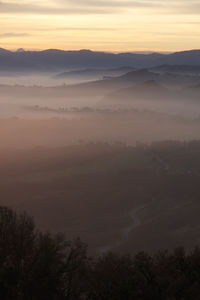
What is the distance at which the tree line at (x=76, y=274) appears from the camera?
16828mm

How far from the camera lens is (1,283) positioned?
1652 cm

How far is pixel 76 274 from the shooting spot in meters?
17.9

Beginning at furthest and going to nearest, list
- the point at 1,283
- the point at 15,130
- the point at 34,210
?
the point at 15,130, the point at 34,210, the point at 1,283

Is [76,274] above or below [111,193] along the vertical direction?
below

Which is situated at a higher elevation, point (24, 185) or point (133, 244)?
point (24, 185)

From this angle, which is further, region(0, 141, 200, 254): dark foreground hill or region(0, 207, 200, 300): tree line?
region(0, 141, 200, 254): dark foreground hill

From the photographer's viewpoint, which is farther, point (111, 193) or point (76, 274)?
point (111, 193)

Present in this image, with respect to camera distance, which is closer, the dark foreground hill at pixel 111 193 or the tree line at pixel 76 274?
the tree line at pixel 76 274

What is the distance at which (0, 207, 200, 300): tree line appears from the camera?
16828mm

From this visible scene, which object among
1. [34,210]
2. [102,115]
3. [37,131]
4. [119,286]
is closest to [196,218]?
[34,210]

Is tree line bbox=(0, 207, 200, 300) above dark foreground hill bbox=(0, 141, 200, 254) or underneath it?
underneath

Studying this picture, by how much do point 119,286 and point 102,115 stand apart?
104 m

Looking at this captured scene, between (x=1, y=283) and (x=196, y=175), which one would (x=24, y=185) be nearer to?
(x=196, y=175)

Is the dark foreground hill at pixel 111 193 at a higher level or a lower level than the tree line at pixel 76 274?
higher
